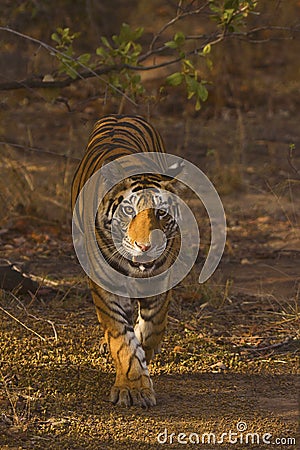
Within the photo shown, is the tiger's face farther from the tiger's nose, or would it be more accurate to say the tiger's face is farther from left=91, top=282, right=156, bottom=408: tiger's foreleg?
left=91, top=282, right=156, bottom=408: tiger's foreleg

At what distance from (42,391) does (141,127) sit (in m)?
1.53

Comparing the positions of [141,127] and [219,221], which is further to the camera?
[219,221]

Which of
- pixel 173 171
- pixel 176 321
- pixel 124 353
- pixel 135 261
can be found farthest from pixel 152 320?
pixel 176 321

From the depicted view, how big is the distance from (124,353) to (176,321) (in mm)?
1110

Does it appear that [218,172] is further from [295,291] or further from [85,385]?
[85,385]

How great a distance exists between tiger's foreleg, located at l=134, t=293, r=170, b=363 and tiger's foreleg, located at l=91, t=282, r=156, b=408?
0.53ft

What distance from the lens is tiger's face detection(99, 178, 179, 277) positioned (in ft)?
12.6

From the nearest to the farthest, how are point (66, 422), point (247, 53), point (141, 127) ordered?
point (66, 422), point (141, 127), point (247, 53)

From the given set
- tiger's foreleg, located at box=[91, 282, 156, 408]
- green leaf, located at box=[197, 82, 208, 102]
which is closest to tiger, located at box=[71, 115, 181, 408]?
tiger's foreleg, located at box=[91, 282, 156, 408]

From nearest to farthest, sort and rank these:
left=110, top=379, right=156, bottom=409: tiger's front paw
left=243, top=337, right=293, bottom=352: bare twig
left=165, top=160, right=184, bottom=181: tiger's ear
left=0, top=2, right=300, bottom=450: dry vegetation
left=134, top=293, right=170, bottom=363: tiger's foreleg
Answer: left=0, top=2, right=300, bottom=450: dry vegetation, left=110, top=379, right=156, bottom=409: tiger's front paw, left=165, top=160, right=184, bottom=181: tiger's ear, left=134, top=293, right=170, bottom=363: tiger's foreleg, left=243, top=337, right=293, bottom=352: bare twig

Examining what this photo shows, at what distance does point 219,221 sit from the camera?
22.7 feet

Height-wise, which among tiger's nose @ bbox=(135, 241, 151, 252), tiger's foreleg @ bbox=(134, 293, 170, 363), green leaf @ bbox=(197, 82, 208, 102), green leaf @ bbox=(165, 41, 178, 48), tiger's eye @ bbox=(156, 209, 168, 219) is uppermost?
green leaf @ bbox=(165, 41, 178, 48)

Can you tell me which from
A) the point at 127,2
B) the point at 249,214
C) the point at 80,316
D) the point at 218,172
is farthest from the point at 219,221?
the point at 127,2

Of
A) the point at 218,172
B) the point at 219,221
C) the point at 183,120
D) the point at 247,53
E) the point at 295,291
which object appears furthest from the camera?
the point at 247,53
